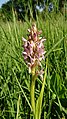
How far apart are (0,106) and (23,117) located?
194mm

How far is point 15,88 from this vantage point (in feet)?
4.37

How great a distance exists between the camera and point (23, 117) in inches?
46.3

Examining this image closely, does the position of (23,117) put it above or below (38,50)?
below

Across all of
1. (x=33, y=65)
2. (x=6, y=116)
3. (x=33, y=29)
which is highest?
(x=33, y=29)

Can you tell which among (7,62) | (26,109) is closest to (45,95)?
(26,109)

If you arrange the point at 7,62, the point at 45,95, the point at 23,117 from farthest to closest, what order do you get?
the point at 7,62 → the point at 45,95 → the point at 23,117

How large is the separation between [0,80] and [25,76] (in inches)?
5.6

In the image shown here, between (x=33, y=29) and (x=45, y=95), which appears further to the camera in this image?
(x=45, y=95)

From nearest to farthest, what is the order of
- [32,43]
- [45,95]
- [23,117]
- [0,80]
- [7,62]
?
[32,43], [23,117], [45,95], [0,80], [7,62]

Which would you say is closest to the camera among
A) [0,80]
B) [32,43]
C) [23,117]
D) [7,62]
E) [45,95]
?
[32,43]

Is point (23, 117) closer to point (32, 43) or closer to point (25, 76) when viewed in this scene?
point (25, 76)

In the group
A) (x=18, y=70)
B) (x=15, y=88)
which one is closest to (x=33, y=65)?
(x=15, y=88)

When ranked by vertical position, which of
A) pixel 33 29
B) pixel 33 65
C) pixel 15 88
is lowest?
pixel 15 88

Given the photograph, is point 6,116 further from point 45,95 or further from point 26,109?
point 45,95
